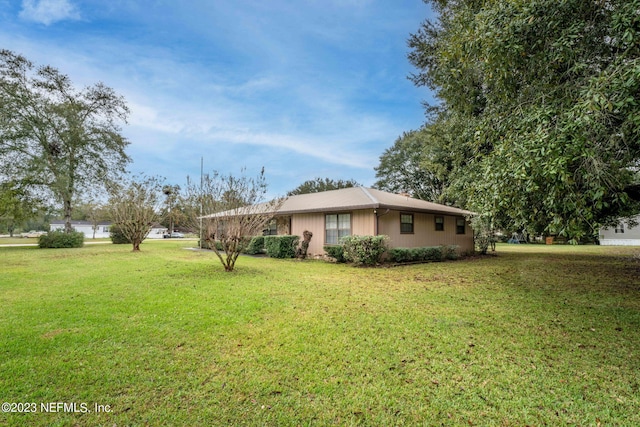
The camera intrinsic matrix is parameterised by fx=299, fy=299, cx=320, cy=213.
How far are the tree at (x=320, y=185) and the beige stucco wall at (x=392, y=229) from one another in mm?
29383

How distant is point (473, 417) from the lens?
2564 mm

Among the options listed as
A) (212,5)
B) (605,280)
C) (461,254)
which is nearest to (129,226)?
(212,5)

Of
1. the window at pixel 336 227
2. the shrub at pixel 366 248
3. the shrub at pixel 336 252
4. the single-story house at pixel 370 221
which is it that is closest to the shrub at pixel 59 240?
the single-story house at pixel 370 221

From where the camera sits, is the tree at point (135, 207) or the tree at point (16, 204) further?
the tree at point (135, 207)

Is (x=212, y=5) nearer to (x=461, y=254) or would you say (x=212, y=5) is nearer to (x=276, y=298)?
(x=276, y=298)

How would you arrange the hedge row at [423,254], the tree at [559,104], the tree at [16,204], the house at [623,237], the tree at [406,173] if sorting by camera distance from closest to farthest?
the tree at [559,104], the hedge row at [423,254], the tree at [16,204], the house at [623,237], the tree at [406,173]

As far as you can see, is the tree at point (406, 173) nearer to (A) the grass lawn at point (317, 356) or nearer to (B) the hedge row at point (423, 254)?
(B) the hedge row at point (423, 254)

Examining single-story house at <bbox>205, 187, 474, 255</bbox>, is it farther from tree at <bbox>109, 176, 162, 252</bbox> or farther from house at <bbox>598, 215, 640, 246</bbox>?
house at <bbox>598, 215, 640, 246</bbox>

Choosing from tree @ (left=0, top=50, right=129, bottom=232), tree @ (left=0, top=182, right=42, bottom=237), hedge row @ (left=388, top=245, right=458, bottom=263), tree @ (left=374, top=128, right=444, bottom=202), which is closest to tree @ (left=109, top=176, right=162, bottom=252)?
tree @ (left=0, top=182, right=42, bottom=237)

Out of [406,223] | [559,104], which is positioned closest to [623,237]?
[406,223]

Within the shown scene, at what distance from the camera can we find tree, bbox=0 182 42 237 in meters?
17.8

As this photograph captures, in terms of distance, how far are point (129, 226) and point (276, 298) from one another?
1614 cm

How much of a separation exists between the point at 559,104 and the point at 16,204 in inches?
1047

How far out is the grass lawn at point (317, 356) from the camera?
8.62ft
